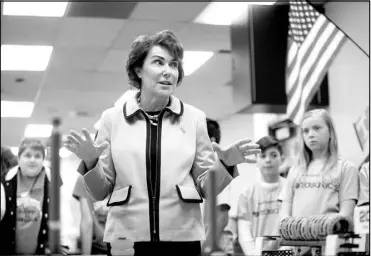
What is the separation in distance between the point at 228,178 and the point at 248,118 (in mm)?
10516

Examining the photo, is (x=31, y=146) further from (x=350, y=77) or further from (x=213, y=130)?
(x=350, y=77)

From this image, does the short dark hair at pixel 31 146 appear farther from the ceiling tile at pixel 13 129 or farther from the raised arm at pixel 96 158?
the ceiling tile at pixel 13 129

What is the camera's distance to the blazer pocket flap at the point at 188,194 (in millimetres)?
2043

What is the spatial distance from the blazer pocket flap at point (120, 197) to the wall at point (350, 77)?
398 centimetres

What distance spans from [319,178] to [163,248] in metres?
1.89

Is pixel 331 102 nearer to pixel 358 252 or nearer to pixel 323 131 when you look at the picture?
pixel 323 131

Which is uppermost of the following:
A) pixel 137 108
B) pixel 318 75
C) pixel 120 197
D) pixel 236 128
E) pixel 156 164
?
pixel 236 128

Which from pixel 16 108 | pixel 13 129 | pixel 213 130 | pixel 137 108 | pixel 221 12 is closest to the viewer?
pixel 137 108

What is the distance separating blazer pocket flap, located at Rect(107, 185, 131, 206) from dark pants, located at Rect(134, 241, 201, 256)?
0.25m

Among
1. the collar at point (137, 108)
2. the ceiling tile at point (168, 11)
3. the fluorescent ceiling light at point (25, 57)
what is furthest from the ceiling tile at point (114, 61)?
the collar at point (137, 108)

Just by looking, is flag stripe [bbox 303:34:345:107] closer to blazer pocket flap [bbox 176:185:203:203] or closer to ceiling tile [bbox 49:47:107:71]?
ceiling tile [bbox 49:47:107:71]

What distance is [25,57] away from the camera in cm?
862

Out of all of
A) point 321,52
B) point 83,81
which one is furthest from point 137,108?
point 83,81

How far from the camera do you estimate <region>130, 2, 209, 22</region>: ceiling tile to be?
672 centimetres
